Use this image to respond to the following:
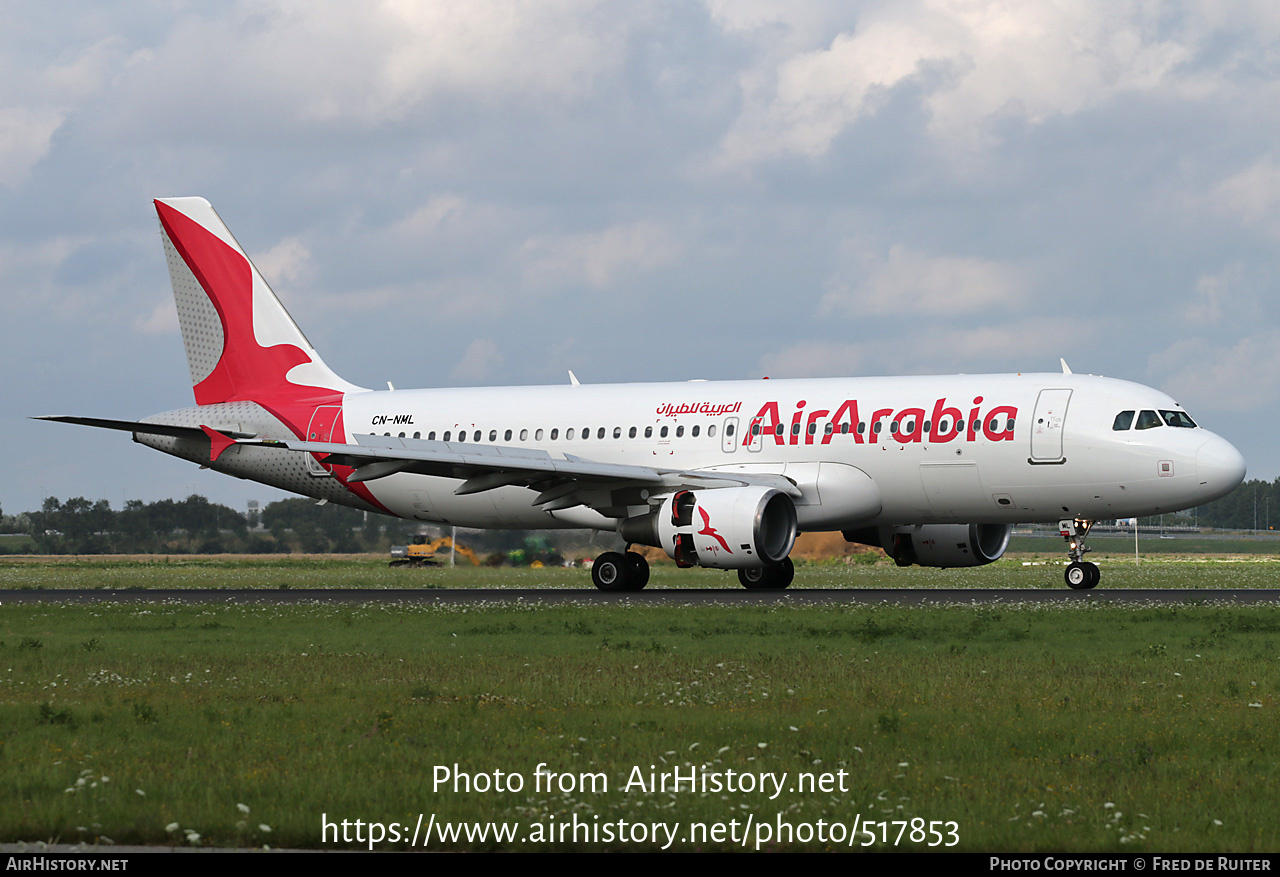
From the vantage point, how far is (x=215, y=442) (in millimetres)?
35531

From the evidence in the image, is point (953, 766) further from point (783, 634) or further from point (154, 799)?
point (783, 634)

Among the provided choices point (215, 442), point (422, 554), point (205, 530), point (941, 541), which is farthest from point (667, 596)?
point (205, 530)

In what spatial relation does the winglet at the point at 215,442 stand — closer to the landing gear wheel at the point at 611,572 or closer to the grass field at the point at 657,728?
the landing gear wheel at the point at 611,572

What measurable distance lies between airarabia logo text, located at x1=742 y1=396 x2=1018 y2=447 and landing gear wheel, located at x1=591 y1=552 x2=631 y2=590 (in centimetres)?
374

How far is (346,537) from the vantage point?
56.8 m

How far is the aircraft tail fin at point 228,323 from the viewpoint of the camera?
37750 millimetres

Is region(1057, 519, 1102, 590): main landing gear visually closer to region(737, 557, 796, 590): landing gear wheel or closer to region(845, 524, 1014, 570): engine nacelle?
region(845, 524, 1014, 570): engine nacelle

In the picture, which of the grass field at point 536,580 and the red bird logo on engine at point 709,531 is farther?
the grass field at point 536,580

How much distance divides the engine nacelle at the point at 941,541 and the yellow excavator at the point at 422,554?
1672cm

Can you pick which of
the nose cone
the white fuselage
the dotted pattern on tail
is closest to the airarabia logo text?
the white fuselage

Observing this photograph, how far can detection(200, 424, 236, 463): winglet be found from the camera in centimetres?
3484

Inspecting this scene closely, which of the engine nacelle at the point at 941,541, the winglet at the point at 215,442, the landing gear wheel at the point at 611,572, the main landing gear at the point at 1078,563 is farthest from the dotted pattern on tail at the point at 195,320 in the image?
the main landing gear at the point at 1078,563

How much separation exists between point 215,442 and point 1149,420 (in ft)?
70.6

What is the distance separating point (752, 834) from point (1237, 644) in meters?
11.7
